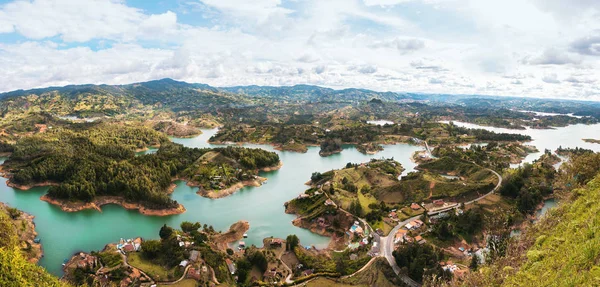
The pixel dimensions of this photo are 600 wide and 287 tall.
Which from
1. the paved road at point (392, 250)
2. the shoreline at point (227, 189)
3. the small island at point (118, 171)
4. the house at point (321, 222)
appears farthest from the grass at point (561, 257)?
the shoreline at point (227, 189)

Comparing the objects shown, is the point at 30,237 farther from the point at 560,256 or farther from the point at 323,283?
the point at 560,256

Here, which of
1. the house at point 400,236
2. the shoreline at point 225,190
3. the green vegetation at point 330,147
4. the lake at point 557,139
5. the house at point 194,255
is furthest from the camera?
the lake at point 557,139

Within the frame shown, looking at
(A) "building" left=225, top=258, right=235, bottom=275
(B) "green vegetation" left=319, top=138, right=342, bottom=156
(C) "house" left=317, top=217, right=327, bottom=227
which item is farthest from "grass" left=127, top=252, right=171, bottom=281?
(B) "green vegetation" left=319, top=138, right=342, bottom=156

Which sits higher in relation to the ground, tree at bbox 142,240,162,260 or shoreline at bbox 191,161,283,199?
tree at bbox 142,240,162,260

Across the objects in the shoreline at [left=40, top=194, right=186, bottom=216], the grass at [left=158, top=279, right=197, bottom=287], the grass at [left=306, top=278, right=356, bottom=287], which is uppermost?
the grass at [left=306, top=278, right=356, bottom=287]

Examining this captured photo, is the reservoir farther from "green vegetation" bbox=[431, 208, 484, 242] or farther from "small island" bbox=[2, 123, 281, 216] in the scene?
"green vegetation" bbox=[431, 208, 484, 242]

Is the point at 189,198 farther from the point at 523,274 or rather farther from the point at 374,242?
the point at 523,274

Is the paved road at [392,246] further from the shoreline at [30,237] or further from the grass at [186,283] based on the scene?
the shoreline at [30,237]
